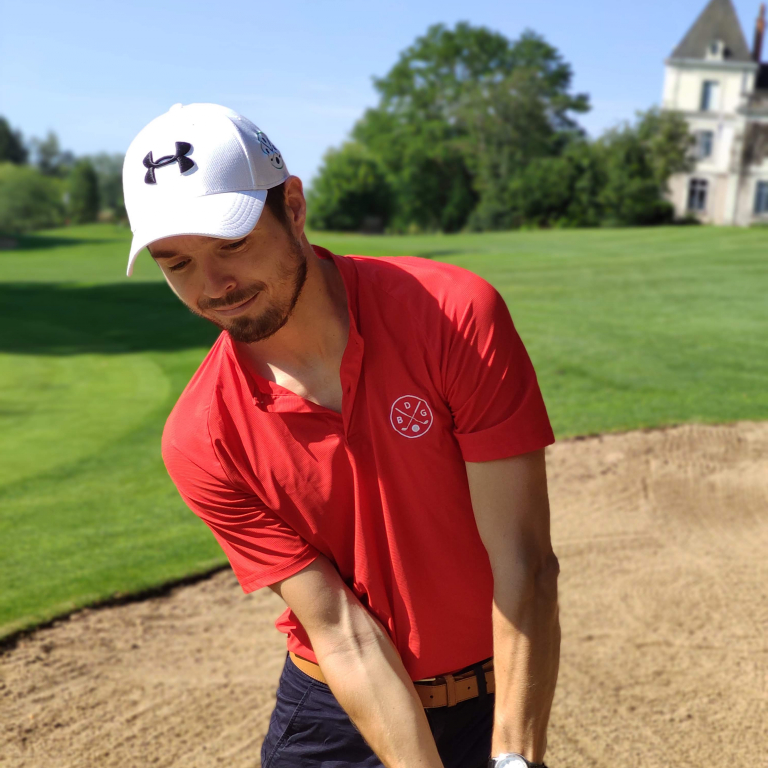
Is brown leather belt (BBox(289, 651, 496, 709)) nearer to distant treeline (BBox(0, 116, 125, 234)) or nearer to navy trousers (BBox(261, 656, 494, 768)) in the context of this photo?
navy trousers (BBox(261, 656, 494, 768))

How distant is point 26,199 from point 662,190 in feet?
127

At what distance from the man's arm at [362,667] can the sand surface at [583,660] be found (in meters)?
1.95

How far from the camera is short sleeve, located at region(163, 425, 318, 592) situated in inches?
91.1

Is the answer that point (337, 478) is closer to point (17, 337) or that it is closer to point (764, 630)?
point (764, 630)

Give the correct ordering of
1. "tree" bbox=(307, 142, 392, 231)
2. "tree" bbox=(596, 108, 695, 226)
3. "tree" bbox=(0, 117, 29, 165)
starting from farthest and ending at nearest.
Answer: "tree" bbox=(0, 117, 29, 165) < "tree" bbox=(307, 142, 392, 231) < "tree" bbox=(596, 108, 695, 226)

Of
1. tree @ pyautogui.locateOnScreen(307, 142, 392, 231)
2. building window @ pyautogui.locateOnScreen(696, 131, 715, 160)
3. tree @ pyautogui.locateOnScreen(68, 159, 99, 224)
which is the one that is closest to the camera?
building window @ pyautogui.locateOnScreen(696, 131, 715, 160)

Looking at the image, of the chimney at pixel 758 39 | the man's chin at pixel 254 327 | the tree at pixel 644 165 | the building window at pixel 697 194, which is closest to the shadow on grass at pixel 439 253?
the tree at pixel 644 165

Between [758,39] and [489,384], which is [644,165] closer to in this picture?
[758,39]

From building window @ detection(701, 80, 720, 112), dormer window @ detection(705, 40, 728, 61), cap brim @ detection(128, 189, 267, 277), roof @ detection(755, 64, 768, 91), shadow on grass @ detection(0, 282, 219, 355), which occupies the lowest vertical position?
shadow on grass @ detection(0, 282, 219, 355)

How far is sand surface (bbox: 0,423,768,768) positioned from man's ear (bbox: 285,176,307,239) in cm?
275

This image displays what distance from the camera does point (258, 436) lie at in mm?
2270

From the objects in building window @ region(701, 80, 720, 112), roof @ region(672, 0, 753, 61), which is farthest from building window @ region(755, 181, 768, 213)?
roof @ region(672, 0, 753, 61)

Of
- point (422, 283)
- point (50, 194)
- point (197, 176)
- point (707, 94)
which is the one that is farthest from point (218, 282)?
point (50, 194)

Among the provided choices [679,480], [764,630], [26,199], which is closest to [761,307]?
[679,480]
